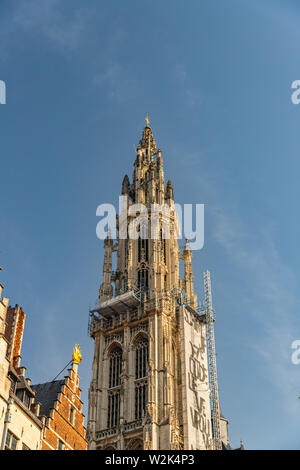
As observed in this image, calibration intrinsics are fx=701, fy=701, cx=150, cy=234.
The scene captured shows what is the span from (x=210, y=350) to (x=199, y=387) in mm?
14645

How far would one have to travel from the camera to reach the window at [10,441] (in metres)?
33.2

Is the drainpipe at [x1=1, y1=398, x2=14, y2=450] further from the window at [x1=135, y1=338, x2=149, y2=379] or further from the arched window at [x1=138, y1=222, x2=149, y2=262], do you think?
the arched window at [x1=138, y1=222, x2=149, y2=262]

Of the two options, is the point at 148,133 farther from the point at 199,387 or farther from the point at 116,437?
the point at 116,437

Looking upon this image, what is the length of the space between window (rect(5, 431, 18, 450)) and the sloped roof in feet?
38.5

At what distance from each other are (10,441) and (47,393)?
1587 centimetres

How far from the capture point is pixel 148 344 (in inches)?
2840

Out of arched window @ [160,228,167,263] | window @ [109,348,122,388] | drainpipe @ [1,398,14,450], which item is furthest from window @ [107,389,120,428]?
drainpipe @ [1,398,14,450]

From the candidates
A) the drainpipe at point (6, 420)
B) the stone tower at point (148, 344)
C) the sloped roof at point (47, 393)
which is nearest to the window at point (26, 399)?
the sloped roof at point (47, 393)

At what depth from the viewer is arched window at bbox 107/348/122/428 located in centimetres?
6964

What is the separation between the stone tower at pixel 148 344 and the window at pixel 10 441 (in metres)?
31.1

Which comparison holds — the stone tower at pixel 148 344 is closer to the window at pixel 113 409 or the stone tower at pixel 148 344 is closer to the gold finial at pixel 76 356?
the window at pixel 113 409

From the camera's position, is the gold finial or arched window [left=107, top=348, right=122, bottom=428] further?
arched window [left=107, top=348, right=122, bottom=428]

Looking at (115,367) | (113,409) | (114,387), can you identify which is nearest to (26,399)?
(113,409)
